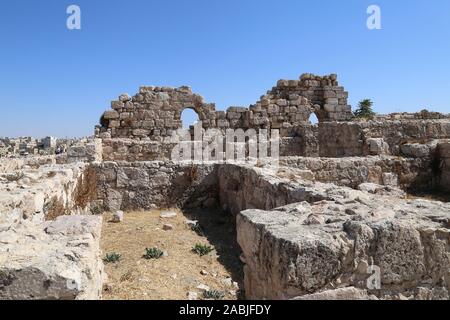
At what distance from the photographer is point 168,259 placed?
511 centimetres

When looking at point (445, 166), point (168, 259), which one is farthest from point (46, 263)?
point (445, 166)

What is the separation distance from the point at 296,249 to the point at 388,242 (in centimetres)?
66

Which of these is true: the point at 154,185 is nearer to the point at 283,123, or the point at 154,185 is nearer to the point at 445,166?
the point at 445,166

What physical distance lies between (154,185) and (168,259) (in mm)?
3071

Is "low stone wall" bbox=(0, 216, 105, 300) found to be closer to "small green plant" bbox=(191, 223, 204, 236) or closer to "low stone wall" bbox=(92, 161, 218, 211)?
"small green plant" bbox=(191, 223, 204, 236)

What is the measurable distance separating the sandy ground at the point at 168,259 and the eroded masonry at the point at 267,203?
0.42 meters

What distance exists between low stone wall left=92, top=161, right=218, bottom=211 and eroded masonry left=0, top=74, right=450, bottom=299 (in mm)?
22

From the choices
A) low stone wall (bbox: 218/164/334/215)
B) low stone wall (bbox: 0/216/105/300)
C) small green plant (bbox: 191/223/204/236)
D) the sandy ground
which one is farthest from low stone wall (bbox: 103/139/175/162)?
low stone wall (bbox: 0/216/105/300)

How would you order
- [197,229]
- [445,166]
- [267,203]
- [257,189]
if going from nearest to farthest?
[267,203] < [257,189] < [197,229] < [445,166]

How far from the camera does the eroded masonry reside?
229 cm

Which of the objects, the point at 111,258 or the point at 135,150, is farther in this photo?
the point at 135,150

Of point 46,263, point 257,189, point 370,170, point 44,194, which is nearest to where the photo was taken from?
point 46,263

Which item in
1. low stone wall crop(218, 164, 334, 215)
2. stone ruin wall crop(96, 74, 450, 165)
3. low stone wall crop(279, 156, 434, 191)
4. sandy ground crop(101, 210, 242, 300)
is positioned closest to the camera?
sandy ground crop(101, 210, 242, 300)
